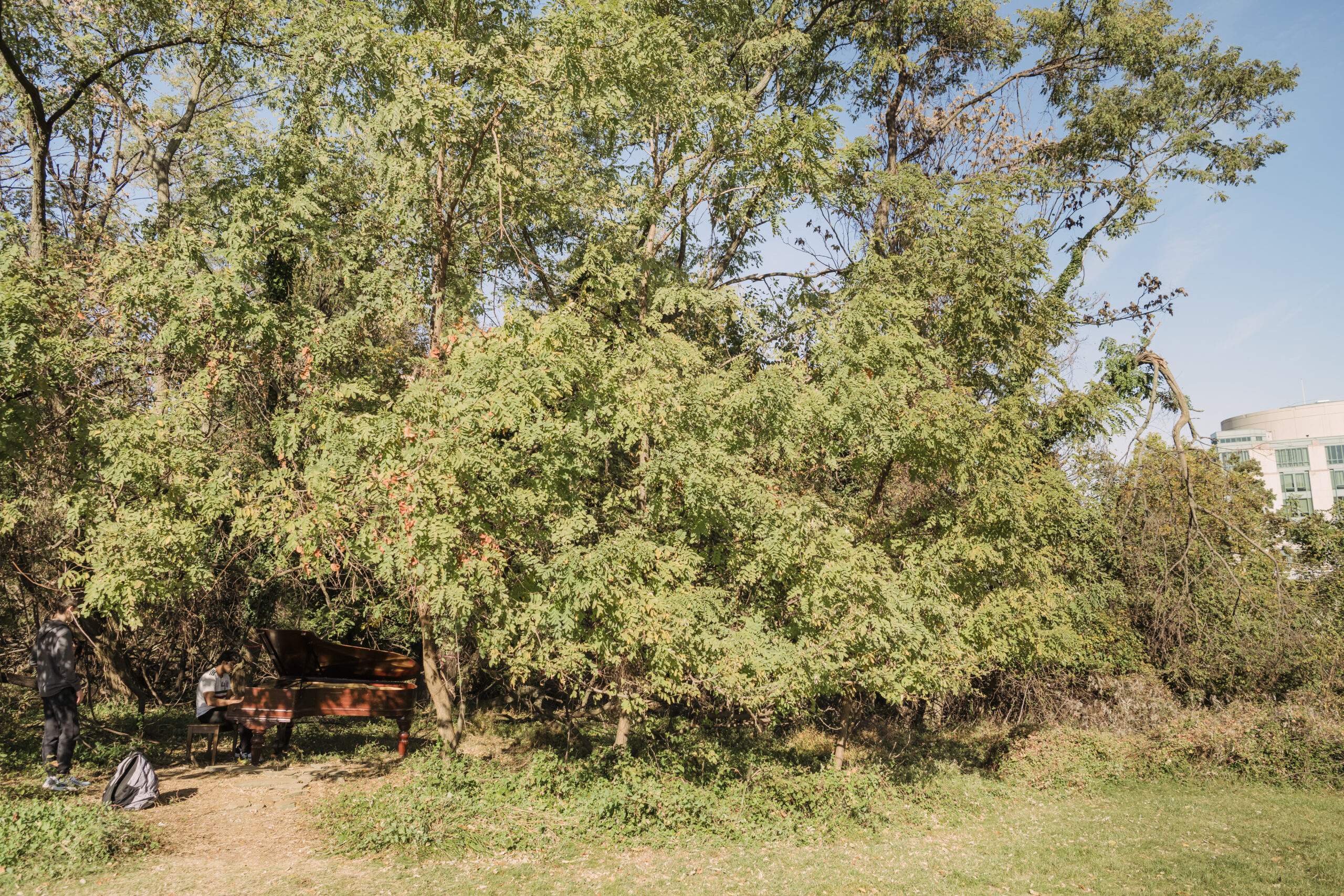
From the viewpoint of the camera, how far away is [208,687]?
395 inches

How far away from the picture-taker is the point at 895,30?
18.0 meters

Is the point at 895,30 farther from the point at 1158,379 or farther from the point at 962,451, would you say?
the point at 962,451

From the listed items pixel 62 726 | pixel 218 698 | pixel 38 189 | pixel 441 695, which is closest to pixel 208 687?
pixel 218 698

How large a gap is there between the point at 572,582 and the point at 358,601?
8.23 m

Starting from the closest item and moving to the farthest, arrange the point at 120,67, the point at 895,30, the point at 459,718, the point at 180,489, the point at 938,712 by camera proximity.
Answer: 1. the point at 180,489
2. the point at 459,718
3. the point at 120,67
4. the point at 938,712
5. the point at 895,30

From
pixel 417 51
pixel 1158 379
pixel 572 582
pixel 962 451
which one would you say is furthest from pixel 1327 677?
pixel 417 51

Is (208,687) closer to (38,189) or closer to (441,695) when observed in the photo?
(441,695)

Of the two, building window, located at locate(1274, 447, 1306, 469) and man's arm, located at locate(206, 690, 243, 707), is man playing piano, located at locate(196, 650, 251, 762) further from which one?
building window, located at locate(1274, 447, 1306, 469)

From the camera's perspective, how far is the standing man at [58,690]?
26.0 feet

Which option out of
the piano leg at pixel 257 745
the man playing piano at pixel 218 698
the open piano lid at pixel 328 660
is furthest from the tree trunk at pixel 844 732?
the man playing piano at pixel 218 698

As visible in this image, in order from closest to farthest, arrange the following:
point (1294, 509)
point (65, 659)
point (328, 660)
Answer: point (65, 659) < point (328, 660) < point (1294, 509)

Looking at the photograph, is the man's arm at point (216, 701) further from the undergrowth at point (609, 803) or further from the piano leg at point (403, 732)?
the undergrowth at point (609, 803)

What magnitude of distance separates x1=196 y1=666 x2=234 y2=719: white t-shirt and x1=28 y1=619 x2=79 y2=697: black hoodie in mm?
1944

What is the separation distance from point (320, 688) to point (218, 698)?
1.32 metres
